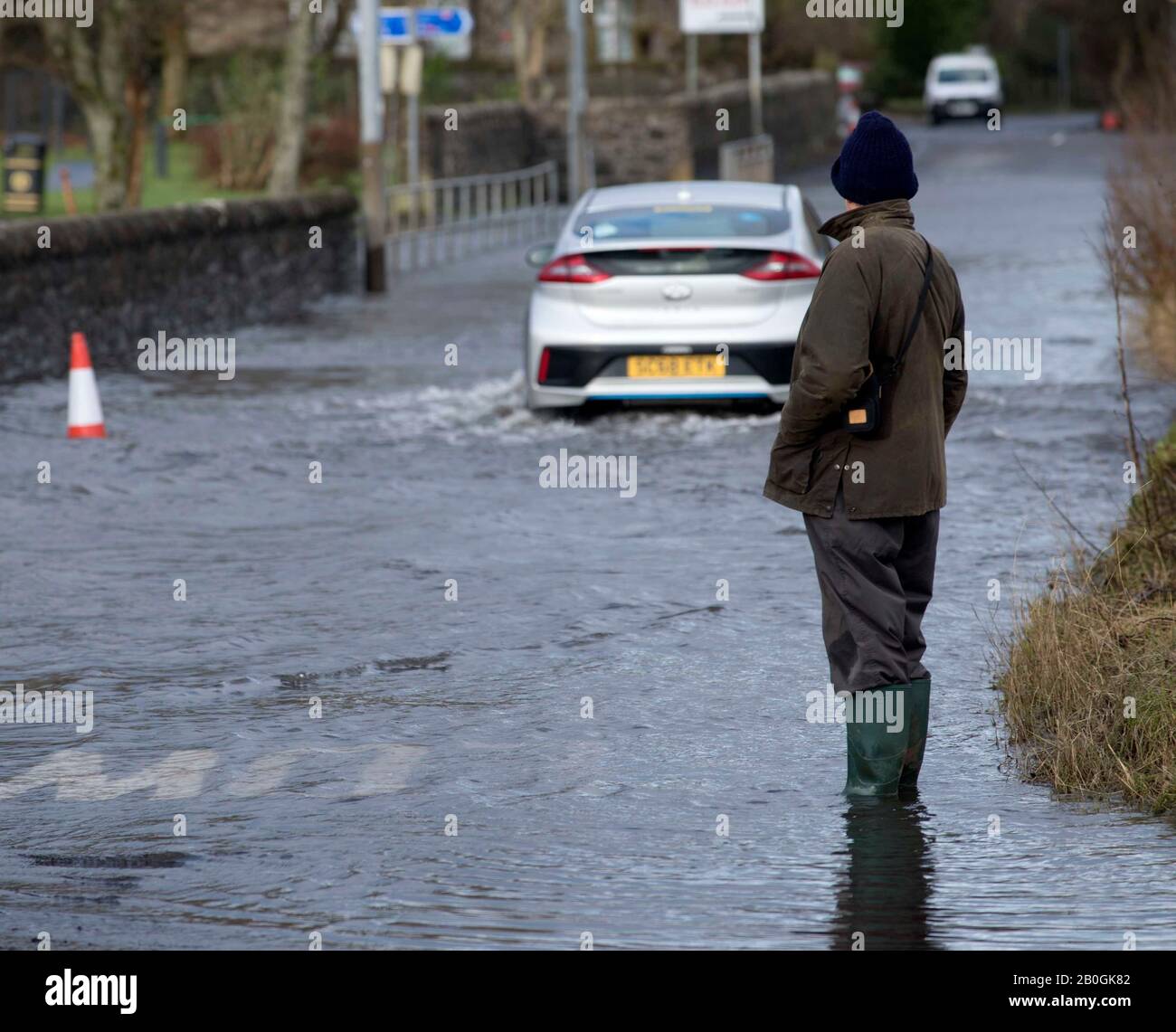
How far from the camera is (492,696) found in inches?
298

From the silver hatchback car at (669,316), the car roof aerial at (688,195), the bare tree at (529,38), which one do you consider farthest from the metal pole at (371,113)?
the bare tree at (529,38)

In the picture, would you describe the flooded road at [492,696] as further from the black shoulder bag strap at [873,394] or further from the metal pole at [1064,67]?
the metal pole at [1064,67]

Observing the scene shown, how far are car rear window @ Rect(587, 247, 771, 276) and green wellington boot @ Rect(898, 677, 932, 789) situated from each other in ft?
Answer: 25.6

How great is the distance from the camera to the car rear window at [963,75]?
69750 millimetres

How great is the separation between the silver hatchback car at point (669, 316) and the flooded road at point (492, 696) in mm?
317

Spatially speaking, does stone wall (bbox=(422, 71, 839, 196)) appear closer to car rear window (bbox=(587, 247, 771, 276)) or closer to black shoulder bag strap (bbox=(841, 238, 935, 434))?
car rear window (bbox=(587, 247, 771, 276))

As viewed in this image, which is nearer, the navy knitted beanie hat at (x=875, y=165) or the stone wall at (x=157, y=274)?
the navy knitted beanie hat at (x=875, y=165)

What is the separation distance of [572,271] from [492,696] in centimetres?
678

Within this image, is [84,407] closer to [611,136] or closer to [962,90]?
[611,136]

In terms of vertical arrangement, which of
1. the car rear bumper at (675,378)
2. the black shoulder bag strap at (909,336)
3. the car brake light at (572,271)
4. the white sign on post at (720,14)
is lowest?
the car rear bumper at (675,378)

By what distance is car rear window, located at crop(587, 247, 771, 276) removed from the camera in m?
13.9

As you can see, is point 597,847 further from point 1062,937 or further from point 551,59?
point 551,59

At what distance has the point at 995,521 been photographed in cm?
1074

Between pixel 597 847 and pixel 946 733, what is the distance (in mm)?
1542
